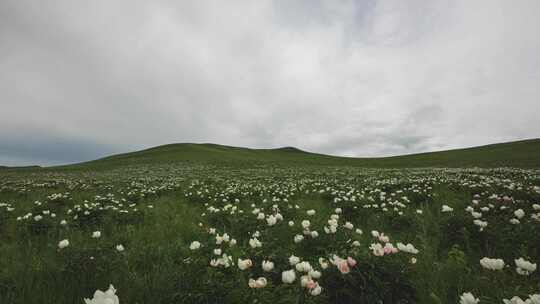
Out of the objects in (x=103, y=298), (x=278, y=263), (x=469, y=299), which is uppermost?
(x=103, y=298)

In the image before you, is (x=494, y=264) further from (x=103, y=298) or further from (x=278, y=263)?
(x=103, y=298)

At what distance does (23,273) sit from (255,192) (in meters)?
7.62

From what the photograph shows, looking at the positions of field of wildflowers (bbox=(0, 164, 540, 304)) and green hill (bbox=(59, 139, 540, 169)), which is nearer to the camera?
field of wildflowers (bbox=(0, 164, 540, 304))

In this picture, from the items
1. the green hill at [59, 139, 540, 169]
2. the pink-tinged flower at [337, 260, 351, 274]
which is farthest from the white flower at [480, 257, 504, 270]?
the green hill at [59, 139, 540, 169]

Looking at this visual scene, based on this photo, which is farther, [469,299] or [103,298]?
[469,299]

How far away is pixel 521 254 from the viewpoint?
10.8 ft

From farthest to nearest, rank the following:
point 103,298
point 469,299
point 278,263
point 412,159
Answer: point 412,159 < point 278,263 < point 469,299 < point 103,298

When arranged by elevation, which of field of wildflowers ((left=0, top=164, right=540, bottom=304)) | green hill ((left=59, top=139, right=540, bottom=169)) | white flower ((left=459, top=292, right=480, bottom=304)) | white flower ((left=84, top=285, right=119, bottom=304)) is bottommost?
field of wildflowers ((left=0, top=164, right=540, bottom=304))

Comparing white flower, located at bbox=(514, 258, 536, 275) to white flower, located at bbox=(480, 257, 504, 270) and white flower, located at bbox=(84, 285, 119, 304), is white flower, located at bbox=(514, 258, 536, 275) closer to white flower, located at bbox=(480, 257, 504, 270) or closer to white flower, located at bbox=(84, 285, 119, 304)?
white flower, located at bbox=(480, 257, 504, 270)

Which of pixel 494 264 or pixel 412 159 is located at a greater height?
pixel 412 159

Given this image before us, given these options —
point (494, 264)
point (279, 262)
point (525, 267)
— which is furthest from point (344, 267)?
point (525, 267)

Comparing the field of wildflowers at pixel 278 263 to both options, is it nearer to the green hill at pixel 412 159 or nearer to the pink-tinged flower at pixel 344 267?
the pink-tinged flower at pixel 344 267

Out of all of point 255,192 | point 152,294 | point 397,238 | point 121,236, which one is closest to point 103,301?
point 152,294

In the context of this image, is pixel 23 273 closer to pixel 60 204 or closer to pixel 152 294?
pixel 152 294
